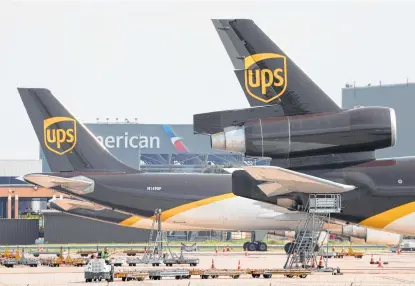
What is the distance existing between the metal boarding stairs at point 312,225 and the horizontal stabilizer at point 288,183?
1.39ft

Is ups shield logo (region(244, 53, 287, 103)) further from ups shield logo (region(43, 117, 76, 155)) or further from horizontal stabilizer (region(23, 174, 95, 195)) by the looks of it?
ups shield logo (region(43, 117, 76, 155))

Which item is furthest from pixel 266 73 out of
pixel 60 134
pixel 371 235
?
pixel 371 235

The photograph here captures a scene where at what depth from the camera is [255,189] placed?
49531 millimetres

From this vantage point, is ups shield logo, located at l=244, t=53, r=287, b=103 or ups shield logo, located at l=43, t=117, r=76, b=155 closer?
ups shield logo, located at l=244, t=53, r=287, b=103

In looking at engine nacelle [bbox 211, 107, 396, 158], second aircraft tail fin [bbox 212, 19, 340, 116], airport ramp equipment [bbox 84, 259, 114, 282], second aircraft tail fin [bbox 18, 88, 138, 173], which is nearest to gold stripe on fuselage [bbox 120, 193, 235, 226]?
second aircraft tail fin [bbox 18, 88, 138, 173]

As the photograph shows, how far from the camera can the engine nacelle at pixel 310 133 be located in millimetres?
46594

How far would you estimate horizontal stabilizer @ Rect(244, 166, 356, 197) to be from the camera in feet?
152

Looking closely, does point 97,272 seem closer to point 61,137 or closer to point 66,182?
point 66,182

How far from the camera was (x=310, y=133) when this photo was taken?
47156 mm

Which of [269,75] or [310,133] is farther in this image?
[269,75]

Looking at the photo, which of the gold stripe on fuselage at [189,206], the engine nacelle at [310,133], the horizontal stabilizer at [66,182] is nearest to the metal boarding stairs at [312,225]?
the engine nacelle at [310,133]

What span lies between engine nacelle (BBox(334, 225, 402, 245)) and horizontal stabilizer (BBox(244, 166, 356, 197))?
2919 cm

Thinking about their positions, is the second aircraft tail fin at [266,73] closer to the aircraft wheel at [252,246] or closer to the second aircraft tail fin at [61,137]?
the second aircraft tail fin at [61,137]

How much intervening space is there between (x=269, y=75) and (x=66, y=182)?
2805cm
